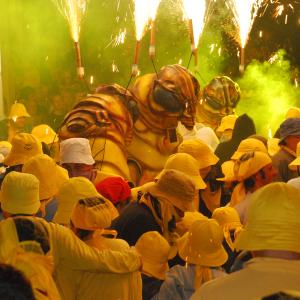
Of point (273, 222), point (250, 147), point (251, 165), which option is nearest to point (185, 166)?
point (251, 165)

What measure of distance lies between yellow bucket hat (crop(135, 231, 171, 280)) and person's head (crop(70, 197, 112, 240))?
0.39 metres

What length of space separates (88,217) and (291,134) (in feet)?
11.4

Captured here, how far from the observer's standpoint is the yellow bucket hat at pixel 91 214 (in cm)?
473

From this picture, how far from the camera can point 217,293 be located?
3414 millimetres

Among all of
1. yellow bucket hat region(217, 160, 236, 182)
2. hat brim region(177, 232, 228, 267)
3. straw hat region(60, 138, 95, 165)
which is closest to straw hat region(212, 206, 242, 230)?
hat brim region(177, 232, 228, 267)

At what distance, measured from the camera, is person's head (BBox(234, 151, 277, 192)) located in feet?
22.7

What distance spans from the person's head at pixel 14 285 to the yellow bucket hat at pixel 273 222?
91 centimetres

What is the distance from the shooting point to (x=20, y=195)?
492 centimetres

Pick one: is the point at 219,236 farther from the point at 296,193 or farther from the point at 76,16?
the point at 76,16

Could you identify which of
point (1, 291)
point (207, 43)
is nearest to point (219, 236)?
point (1, 291)

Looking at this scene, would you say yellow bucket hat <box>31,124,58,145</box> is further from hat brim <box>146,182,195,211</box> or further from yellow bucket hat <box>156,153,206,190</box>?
hat brim <box>146,182,195,211</box>

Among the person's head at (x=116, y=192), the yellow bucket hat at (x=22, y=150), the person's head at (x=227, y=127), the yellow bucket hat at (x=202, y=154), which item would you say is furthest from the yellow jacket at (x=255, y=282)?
the person's head at (x=227, y=127)

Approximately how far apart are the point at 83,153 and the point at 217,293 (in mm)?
4037

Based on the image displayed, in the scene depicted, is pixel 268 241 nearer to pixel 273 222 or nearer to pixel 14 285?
pixel 273 222
